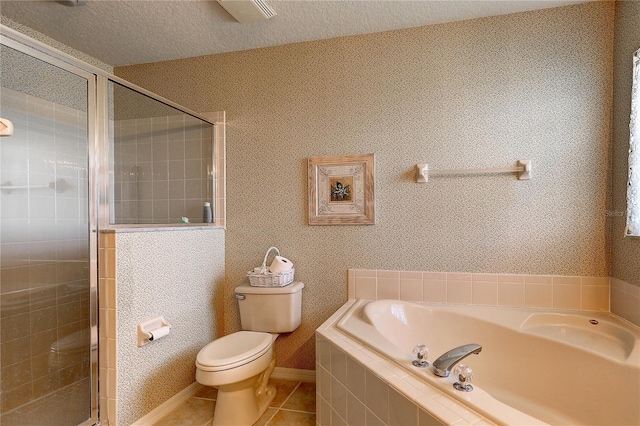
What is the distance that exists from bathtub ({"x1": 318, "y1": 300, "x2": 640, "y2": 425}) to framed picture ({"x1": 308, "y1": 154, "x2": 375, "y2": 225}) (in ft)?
1.91

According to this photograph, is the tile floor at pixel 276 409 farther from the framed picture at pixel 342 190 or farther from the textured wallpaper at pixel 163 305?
the framed picture at pixel 342 190

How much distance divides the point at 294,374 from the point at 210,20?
94.6 inches

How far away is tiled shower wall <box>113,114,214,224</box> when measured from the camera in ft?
6.40

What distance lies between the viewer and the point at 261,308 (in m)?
2.15

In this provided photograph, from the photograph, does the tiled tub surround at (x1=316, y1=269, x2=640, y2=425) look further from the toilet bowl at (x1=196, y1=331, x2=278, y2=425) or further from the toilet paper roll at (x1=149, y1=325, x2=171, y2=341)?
the toilet paper roll at (x1=149, y1=325, x2=171, y2=341)

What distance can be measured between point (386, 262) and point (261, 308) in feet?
2.87

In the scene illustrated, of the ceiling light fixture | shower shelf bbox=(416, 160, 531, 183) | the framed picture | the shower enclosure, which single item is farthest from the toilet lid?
the ceiling light fixture

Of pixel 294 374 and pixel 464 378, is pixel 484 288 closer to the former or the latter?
pixel 464 378

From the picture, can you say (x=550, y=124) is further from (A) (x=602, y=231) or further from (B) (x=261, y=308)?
(B) (x=261, y=308)

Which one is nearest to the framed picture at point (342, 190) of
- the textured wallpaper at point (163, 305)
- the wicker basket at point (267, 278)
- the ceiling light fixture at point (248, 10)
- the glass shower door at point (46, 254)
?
the wicker basket at point (267, 278)

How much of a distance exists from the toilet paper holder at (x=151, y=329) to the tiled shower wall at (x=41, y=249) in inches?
9.5

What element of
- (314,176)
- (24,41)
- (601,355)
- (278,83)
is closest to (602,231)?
(601,355)

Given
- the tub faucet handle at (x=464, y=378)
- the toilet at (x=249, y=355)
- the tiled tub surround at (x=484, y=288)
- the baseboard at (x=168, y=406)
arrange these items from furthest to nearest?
the tiled tub surround at (x=484, y=288)
the baseboard at (x=168, y=406)
the toilet at (x=249, y=355)
the tub faucet handle at (x=464, y=378)

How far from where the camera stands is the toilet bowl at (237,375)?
1.64m
